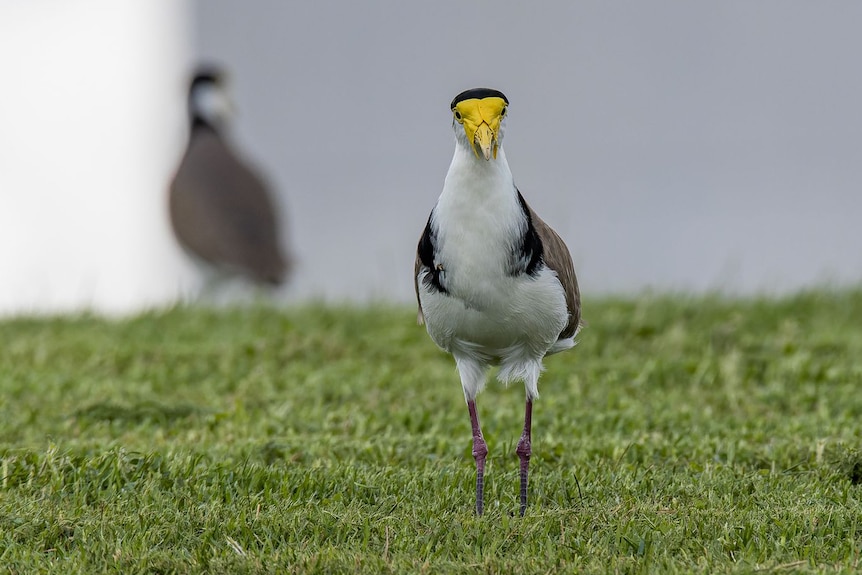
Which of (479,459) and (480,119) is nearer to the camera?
(480,119)

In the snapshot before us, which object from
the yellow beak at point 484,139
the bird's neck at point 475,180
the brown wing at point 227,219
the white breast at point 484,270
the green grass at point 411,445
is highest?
the brown wing at point 227,219

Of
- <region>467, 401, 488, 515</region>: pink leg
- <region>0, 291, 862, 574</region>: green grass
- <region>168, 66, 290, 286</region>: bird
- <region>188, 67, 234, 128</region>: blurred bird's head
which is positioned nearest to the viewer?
<region>0, 291, 862, 574</region>: green grass

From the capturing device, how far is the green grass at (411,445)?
4000mm

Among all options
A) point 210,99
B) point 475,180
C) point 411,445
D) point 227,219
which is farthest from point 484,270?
point 210,99

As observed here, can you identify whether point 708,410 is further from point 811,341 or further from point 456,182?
point 456,182

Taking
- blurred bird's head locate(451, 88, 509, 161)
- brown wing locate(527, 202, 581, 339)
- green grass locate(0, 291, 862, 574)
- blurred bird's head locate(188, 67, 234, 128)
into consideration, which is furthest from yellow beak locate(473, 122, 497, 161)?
blurred bird's head locate(188, 67, 234, 128)

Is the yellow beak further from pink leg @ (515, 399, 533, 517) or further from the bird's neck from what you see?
pink leg @ (515, 399, 533, 517)

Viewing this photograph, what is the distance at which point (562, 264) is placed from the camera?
4613mm

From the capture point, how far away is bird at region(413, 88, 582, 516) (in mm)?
4191

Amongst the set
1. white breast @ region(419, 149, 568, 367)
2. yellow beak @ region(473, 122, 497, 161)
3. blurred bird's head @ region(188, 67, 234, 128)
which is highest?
blurred bird's head @ region(188, 67, 234, 128)

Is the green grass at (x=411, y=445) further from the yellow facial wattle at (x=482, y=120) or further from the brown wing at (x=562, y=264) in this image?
the yellow facial wattle at (x=482, y=120)

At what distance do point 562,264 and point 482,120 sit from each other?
2.50ft

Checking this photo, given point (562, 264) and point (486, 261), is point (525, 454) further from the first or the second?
point (486, 261)

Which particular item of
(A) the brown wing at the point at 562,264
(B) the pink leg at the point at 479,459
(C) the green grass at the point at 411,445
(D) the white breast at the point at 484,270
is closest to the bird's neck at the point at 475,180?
(D) the white breast at the point at 484,270
